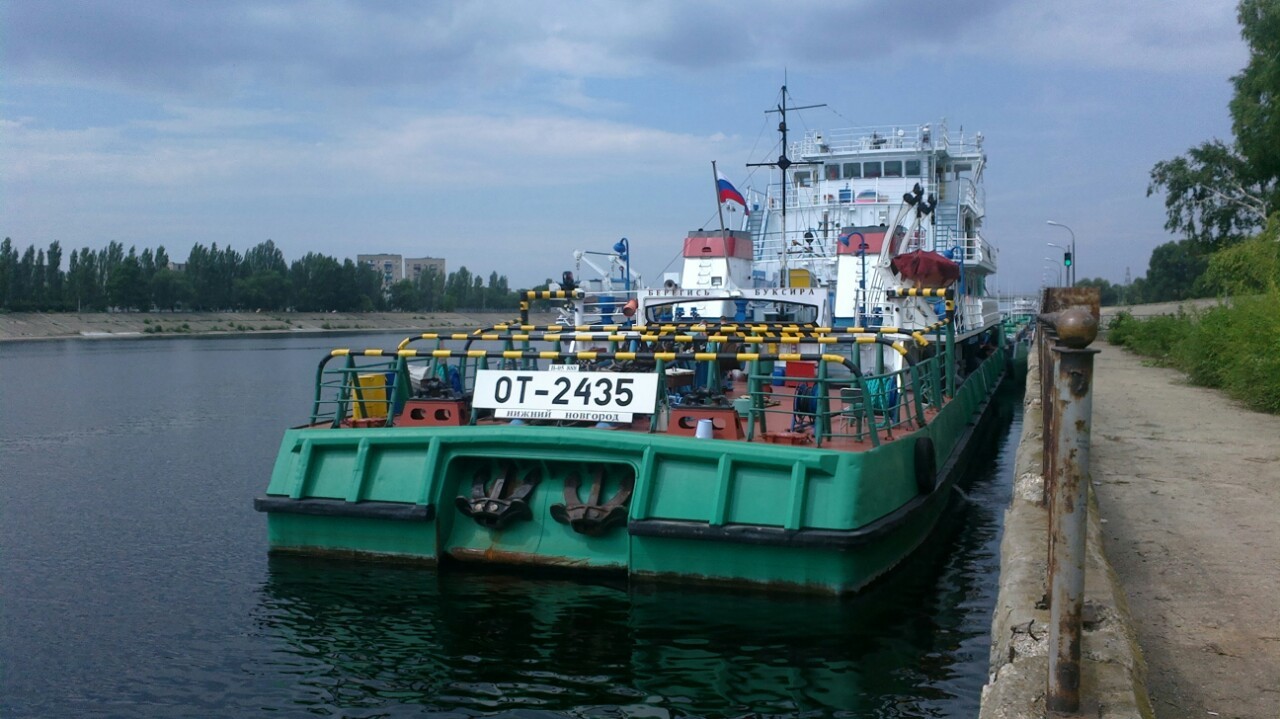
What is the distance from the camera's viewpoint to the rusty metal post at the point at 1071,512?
405 centimetres

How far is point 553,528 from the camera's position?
363 inches

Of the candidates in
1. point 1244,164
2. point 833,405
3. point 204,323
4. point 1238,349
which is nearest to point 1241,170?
point 1244,164

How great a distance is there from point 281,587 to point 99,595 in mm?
1724

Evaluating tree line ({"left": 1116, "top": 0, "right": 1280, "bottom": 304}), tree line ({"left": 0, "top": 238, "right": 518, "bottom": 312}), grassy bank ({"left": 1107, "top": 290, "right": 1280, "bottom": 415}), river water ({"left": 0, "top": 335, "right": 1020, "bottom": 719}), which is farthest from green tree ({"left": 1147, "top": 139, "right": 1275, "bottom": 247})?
tree line ({"left": 0, "top": 238, "right": 518, "bottom": 312})

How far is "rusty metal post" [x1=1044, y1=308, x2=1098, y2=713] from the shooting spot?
13.3 feet

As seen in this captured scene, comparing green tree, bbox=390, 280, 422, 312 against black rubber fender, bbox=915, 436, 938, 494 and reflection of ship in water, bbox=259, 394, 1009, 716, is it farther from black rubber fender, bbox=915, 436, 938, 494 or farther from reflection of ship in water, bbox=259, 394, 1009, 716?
black rubber fender, bbox=915, 436, 938, 494

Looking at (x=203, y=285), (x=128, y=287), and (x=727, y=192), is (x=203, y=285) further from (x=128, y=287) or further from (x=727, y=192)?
(x=727, y=192)

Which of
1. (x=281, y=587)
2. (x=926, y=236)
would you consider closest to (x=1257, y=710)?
(x=281, y=587)

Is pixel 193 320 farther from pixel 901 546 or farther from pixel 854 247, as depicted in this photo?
pixel 901 546

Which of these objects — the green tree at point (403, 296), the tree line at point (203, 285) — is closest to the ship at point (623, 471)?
the tree line at point (203, 285)

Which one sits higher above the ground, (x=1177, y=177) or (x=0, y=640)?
(x=1177, y=177)

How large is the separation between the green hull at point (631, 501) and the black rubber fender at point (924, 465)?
2 cm

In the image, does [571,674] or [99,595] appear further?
[99,595]

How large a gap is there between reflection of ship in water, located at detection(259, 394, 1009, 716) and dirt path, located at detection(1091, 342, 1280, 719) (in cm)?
144
